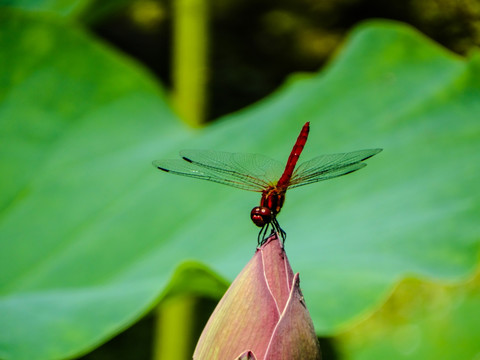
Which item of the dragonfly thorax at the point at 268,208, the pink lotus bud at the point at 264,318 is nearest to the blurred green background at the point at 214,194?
the dragonfly thorax at the point at 268,208

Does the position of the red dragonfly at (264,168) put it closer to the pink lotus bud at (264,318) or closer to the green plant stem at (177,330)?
the pink lotus bud at (264,318)

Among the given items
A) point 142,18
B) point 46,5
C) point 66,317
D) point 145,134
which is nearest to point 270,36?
point 142,18

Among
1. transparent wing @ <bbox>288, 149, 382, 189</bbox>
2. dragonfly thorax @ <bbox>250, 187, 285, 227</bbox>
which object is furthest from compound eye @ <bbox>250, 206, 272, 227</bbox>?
transparent wing @ <bbox>288, 149, 382, 189</bbox>

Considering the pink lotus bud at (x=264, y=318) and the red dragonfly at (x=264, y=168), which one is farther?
the red dragonfly at (x=264, y=168)

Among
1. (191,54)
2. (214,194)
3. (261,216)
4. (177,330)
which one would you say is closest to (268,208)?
(261,216)

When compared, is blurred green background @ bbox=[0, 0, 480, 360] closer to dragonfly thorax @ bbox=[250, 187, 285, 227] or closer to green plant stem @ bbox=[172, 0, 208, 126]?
green plant stem @ bbox=[172, 0, 208, 126]
